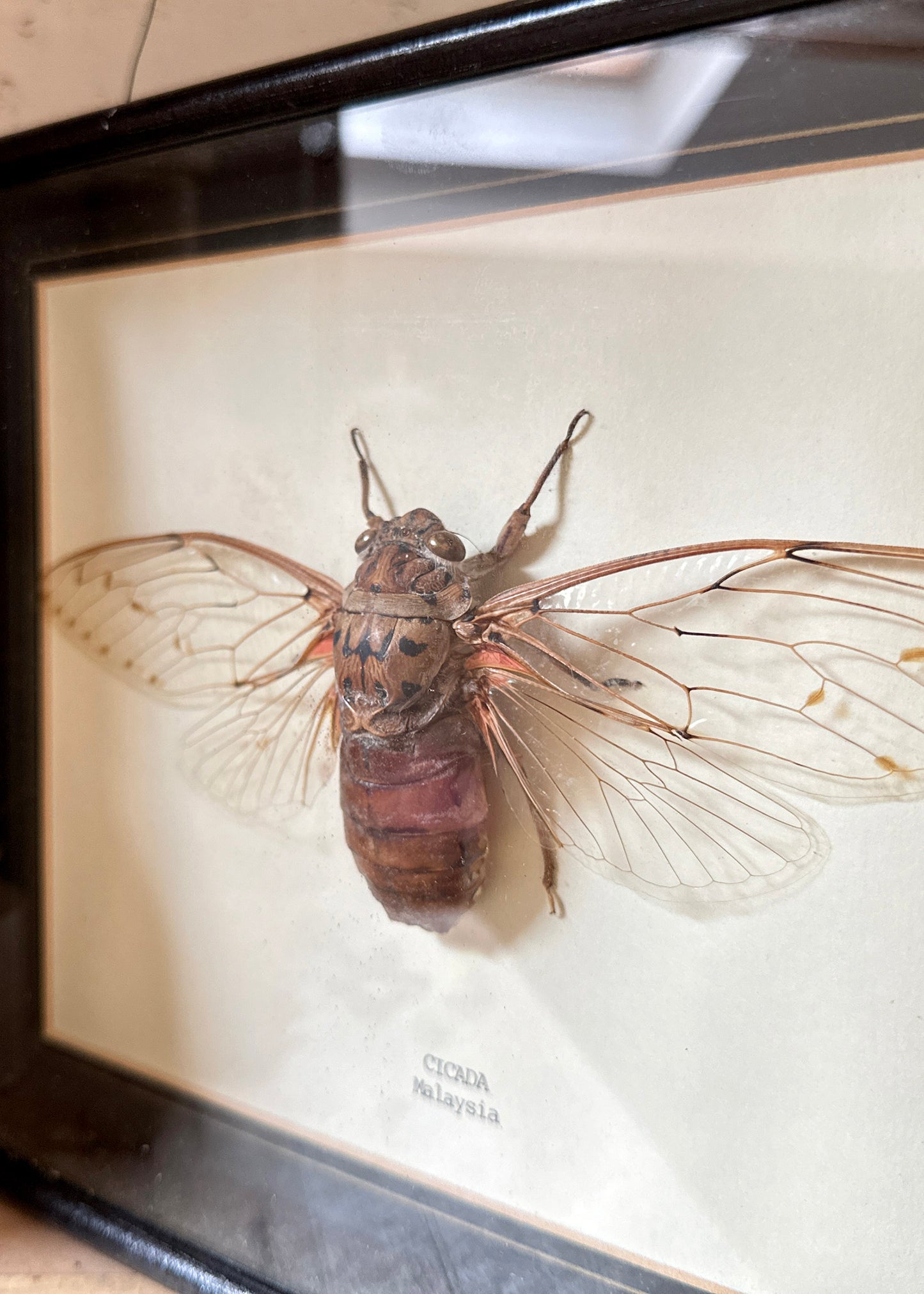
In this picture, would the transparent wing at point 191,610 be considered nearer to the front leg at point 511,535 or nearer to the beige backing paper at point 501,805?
the beige backing paper at point 501,805

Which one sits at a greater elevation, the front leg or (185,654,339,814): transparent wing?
the front leg

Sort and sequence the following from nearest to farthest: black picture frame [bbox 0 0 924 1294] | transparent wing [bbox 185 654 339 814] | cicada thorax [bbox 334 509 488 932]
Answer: black picture frame [bbox 0 0 924 1294] → cicada thorax [bbox 334 509 488 932] → transparent wing [bbox 185 654 339 814]

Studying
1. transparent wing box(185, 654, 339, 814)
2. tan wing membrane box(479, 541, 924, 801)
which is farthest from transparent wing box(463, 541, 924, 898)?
transparent wing box(185, 654, 339, 814)

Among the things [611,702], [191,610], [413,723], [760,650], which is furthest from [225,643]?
[760,650]

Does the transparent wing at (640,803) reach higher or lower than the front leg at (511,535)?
lower

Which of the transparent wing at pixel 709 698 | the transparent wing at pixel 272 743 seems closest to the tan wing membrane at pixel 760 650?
the transparent wing at pixel 709 698

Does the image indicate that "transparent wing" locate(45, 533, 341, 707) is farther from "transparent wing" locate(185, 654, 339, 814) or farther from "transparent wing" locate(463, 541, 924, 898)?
"transparent wing" locate(463, 541, 924, 898)

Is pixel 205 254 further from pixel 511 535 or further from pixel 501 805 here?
pixel 501 805
